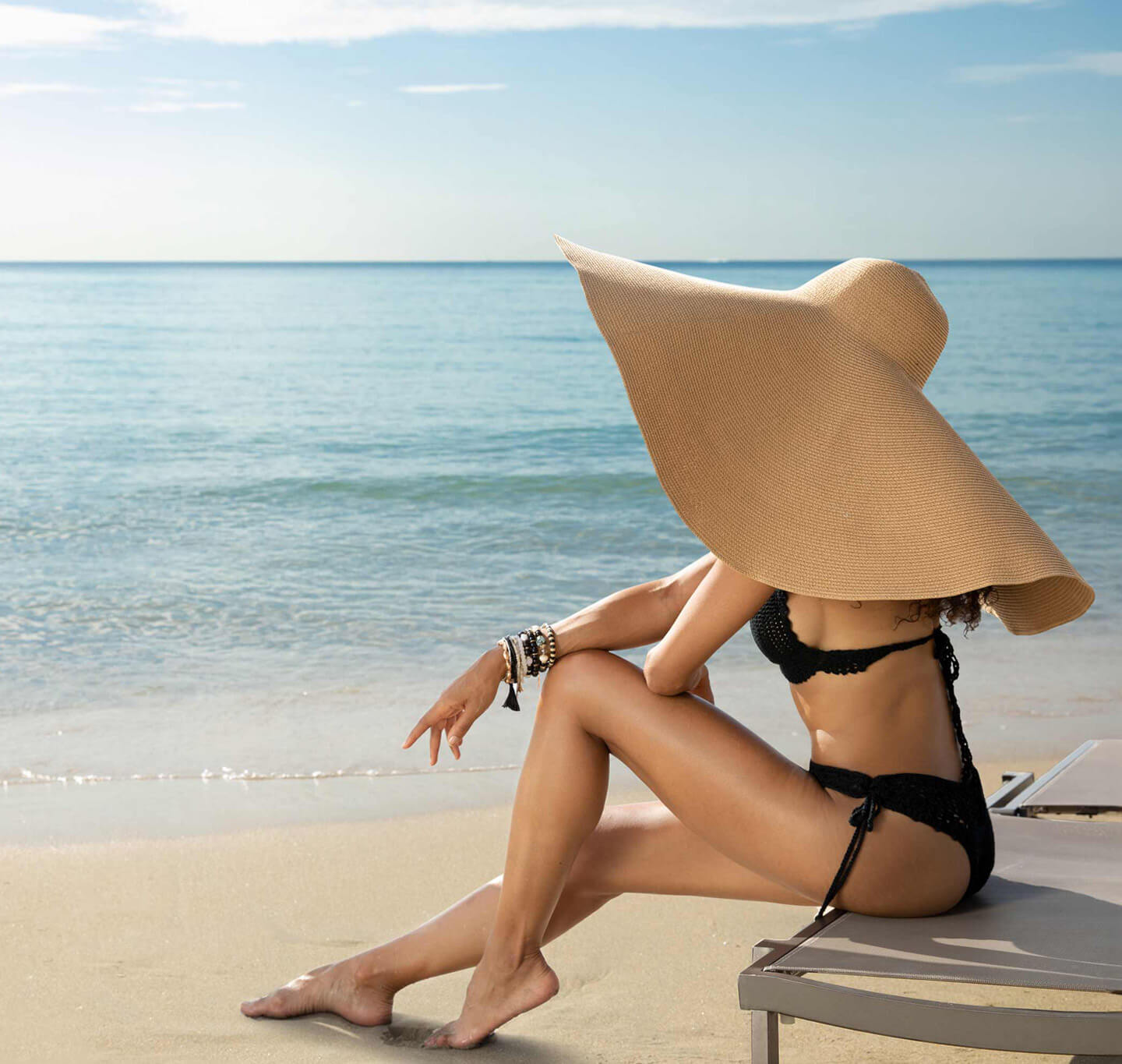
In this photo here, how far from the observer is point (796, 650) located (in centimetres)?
208

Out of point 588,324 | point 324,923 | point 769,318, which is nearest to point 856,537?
point 769,318

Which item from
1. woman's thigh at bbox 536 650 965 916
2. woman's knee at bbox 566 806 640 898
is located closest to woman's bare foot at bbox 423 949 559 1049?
woman's knee at bbox 566 806 640 898

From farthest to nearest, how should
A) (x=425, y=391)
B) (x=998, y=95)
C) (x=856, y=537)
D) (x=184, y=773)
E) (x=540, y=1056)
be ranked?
(x=998, y=95), (x=425, y=391), (x=184, y=773), (x=540, y=1056), (x=856, y=537)

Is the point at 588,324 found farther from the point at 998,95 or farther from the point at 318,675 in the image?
the point at 318,675

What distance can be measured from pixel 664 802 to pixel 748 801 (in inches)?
8.3

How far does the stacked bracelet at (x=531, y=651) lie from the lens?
225 centimetres

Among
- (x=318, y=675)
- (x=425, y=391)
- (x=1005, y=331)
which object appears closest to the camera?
(x=318, y=675)

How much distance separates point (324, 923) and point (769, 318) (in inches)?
74.0

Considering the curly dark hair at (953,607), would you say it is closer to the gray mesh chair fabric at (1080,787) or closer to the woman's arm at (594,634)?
the woman's arm at (594,634)

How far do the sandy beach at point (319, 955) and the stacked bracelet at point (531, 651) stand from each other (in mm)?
728

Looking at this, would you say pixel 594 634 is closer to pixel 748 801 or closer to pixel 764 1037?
pixel 748 801

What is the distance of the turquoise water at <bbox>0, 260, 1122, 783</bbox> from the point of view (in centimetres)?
504

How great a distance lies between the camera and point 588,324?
1570 inches

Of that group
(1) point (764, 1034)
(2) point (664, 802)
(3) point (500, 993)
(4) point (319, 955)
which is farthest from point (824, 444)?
(4) point (319, 955)
